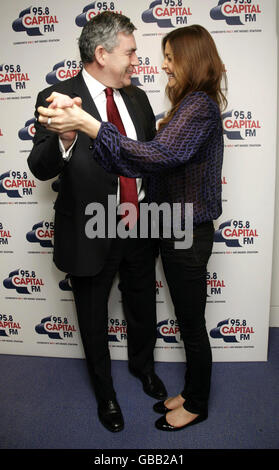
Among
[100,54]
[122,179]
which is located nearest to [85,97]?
[100,54]

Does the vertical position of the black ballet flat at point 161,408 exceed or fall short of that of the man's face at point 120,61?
it falls short

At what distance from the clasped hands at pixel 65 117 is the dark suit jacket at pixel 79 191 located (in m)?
0.39

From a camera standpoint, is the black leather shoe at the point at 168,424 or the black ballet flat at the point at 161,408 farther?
the black ballet flat at the point at 161,408

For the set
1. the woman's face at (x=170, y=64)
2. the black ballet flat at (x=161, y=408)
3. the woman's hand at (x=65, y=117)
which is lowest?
the black ballet flat at (x=161, y=408)

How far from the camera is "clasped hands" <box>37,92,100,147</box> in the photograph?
42.6 inches

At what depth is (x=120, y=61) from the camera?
5.09ft

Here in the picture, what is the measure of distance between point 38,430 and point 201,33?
1865mm

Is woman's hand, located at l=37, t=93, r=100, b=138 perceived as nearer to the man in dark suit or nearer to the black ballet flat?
the man in dark suit

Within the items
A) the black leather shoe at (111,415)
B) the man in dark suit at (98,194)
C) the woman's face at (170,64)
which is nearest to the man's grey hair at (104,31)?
the man in dark suit at (98,194)

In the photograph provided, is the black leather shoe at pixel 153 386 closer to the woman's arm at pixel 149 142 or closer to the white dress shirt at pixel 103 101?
the white dress shirt at pixel 103 101

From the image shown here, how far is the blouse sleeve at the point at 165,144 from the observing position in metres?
1.16

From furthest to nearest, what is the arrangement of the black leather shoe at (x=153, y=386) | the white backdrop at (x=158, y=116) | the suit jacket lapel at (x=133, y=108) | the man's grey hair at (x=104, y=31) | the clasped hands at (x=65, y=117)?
the black leather shoe at (x=153, y=386) → the white backdrop at (x=158, y=116) → the suit jacket lapel at (x=133, y=108) → the man's grey hair at (x=104, y=31) → the clasped hands at (x=65, y=117)

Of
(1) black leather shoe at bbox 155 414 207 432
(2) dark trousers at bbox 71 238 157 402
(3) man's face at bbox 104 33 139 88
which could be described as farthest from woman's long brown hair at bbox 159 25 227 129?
(1) black leather shoe at bbox 155 414 207 432

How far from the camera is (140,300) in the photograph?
6.47 ft
